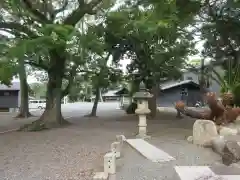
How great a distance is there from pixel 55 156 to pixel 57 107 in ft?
26.0

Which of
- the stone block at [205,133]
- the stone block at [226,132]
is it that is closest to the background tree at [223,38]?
the stone block at [226,132]

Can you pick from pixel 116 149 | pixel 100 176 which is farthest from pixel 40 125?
pixel 100 176

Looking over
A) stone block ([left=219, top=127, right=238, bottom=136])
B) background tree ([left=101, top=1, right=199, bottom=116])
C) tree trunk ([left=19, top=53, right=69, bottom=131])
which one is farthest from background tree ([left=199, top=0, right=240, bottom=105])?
tree trunk ([left=19, top=53, right=69, bottom=131])

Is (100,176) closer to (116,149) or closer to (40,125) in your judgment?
(116,149)

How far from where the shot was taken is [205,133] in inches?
366

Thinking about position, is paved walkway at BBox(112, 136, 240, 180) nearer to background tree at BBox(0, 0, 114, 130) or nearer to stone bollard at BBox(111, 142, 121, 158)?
stone bollard at BBox(111, 142, 121, 158)

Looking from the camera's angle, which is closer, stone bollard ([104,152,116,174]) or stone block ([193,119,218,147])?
stone bollard ([104,152,116,174])

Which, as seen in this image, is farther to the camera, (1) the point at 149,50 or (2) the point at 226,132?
(1) the point at 149,50

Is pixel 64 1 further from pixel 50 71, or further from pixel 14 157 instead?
pixel 14 157

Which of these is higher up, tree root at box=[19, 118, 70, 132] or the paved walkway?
tree root at box=[19, 118, 70, 132]

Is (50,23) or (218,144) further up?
(50,23)

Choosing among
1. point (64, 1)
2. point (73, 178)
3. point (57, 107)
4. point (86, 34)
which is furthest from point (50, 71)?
point (73, 178)

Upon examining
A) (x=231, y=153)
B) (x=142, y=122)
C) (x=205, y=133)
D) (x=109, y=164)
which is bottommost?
(x=109, y=164)

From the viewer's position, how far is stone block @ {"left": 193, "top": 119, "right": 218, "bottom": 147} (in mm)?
9155
